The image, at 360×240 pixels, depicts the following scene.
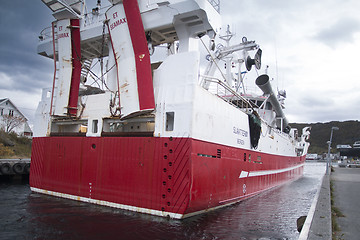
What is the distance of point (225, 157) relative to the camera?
7.88m

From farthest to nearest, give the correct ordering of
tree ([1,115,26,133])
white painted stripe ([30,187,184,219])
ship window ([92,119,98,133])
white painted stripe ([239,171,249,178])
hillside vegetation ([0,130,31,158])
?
1. tree ([1,115,26,133])
2. hillside vegetation ([0,130,31,158])
3. white painted stripe ([239,171,249,178])
4. ship window ([92,119,98,133])
5. white painted stripe ([30,187,184,219])

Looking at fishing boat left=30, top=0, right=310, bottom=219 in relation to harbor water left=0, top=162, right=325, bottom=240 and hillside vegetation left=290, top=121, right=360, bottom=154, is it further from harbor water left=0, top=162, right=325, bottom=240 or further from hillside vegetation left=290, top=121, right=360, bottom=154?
hillside vegetation left=290, top=121, right=360, bottom=154

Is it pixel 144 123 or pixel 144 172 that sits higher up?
pixel 144 123

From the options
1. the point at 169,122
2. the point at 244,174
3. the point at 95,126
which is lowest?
the point at 244,174

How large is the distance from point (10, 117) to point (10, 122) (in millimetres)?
663

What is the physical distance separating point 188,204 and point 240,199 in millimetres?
3768

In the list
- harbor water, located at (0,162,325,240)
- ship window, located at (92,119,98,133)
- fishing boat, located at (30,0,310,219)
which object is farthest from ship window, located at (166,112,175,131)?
ship window, located at (92,119,98,133)

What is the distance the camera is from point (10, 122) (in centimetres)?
3212

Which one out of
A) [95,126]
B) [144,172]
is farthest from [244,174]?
[95,126]

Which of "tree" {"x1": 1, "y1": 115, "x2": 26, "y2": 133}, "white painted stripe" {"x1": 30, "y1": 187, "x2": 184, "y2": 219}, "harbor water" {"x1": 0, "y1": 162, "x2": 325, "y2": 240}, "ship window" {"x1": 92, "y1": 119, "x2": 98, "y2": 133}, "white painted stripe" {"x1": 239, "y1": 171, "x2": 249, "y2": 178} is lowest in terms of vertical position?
"harbor water" {"x1": 0, "y1": 162, "x2": 325, "y2": 240}

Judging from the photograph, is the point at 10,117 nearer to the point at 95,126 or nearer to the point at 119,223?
the point at 95,126

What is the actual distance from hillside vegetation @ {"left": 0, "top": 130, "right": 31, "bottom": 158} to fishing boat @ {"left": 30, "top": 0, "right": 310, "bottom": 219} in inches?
677

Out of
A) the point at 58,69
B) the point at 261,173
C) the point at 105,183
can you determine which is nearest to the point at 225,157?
the point at 105,183

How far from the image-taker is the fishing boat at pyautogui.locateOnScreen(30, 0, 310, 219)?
6567mm
